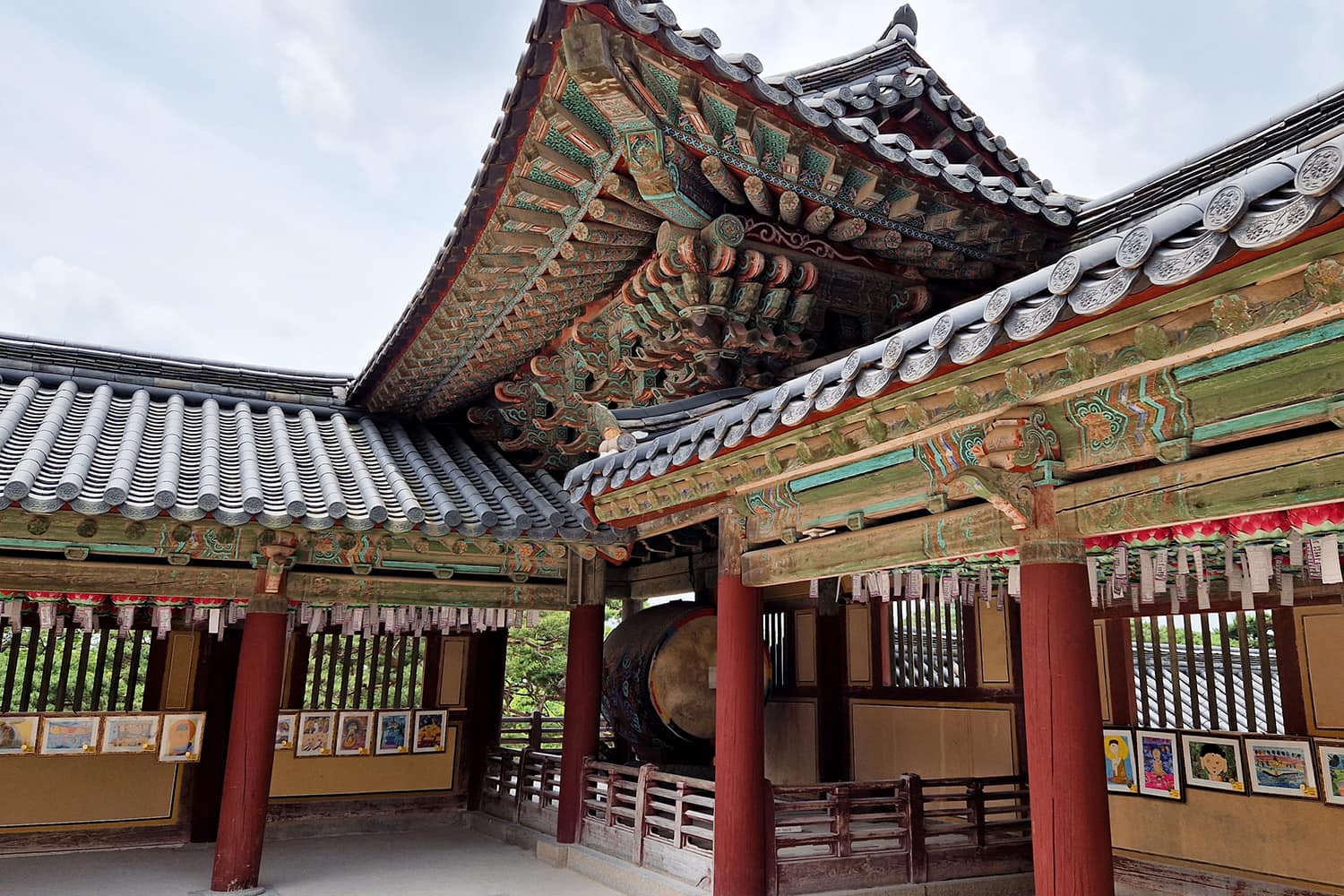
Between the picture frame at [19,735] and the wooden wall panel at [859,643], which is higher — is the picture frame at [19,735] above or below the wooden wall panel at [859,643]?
below

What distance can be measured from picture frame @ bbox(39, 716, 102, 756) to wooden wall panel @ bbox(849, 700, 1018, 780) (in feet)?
24.8

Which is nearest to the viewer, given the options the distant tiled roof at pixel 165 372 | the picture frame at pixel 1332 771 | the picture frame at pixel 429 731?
the picture frame at pixel 1332 771

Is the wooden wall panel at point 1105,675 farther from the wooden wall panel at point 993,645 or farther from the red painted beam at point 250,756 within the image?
the red painted beam at point 250,756

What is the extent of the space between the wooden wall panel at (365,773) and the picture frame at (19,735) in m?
2.28

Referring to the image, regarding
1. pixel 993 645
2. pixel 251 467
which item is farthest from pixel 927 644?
pixel 251 467

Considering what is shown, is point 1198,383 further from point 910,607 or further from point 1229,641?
point 910,607

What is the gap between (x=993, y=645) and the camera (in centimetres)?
819

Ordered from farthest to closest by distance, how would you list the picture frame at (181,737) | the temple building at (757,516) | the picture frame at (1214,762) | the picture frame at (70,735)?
the picture frame at (181,737) → the picture frame at (70,735) → the picture frame at (1214,762) → the temple building at (757,516)

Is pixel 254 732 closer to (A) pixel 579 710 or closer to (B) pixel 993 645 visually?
(A) pixel 579 710

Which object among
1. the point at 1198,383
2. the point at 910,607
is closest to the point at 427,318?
the point at 910,607

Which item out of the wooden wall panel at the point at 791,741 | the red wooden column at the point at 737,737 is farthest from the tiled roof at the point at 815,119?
the wooden wall panel at the point at 791,741

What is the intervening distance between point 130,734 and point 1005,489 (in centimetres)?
912

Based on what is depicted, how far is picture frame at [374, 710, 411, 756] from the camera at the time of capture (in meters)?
10.8

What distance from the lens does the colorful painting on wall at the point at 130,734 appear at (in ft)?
30.3
